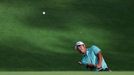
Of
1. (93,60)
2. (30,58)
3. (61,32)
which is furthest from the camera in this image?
(61,32)

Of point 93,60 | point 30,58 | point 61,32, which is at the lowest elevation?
point 93,60

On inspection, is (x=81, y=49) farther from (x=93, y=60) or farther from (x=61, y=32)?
(x=61, y=32)

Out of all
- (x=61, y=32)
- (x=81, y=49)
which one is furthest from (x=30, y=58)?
(x=81, y=49)

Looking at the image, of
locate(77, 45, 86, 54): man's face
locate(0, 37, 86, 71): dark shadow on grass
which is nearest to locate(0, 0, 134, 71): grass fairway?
locate(0, 37, 86, 71): dark shadow on grass

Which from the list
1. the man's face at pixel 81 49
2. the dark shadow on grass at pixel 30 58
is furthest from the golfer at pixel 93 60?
the dark shadow on grass at pixel 30 58

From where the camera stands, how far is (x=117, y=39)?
1354 centimetres

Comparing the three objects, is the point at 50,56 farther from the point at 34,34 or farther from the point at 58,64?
the point at 34,34

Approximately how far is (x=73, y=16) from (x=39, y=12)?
2.75 ft

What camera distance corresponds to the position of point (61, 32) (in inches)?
539

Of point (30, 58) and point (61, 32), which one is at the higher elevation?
point (61, 32)

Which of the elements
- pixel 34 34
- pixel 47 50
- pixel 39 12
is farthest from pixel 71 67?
pixel 39 12

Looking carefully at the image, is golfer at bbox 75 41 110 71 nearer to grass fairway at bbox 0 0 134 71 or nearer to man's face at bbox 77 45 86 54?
man's face at bbox 77 45 86 54

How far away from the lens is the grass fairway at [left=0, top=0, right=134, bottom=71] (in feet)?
40.3

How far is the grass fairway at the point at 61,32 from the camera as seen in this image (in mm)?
12281
